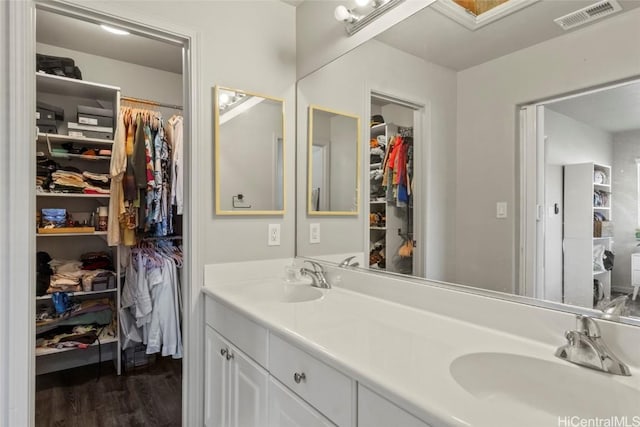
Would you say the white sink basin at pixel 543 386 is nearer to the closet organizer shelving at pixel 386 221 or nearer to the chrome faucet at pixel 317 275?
the closet organizer shelving at pixel 386 221

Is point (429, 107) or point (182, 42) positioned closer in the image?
point (429, 107)

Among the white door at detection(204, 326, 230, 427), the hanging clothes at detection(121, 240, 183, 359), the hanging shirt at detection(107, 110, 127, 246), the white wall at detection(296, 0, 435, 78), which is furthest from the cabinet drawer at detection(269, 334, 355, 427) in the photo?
the hanging shirt at detection(107, 110, 127, 246)

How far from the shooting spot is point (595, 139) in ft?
3.04

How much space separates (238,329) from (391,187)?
899 mm

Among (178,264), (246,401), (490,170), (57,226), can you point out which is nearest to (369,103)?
(490,170)

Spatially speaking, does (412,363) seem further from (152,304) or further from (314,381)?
(152,304)

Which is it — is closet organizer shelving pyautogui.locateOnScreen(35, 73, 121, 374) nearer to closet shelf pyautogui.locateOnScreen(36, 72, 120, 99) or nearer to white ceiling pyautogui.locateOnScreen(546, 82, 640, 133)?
closet shelf pyautogui.locateOnScreen(36, 72, 120, 99)

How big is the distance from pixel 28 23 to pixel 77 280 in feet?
5.91

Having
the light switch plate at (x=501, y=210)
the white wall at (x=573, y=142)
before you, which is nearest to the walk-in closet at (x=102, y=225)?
the light switch plate at (x=501, y=210)

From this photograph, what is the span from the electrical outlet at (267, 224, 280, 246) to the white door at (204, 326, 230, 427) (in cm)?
54

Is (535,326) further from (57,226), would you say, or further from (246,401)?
(57,226)

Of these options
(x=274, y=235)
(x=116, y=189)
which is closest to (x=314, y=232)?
(x=274, y=235)

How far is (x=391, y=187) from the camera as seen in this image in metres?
1.58

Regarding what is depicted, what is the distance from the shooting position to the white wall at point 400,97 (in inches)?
52.0
